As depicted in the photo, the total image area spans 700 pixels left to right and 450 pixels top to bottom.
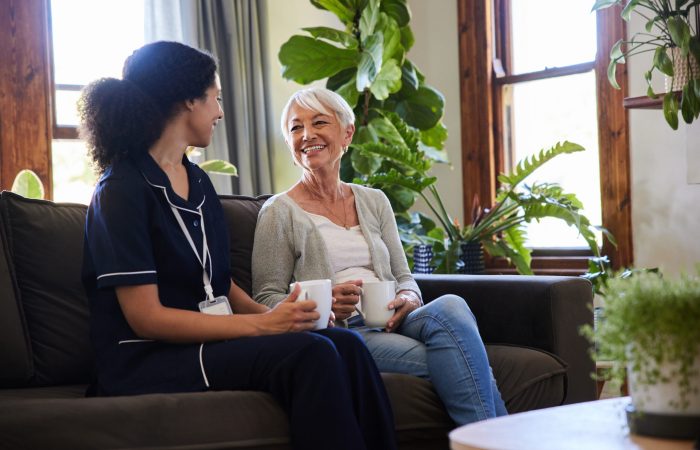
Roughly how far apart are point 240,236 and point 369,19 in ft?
A: 5.79

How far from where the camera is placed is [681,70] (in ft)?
10.3

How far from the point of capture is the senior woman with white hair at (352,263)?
78.0 inches

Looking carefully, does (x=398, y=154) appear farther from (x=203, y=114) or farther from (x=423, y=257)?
(x=203, y=114)

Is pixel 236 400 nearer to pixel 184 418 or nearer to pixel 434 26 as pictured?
pixel 184 418

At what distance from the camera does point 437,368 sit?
2.00 metres

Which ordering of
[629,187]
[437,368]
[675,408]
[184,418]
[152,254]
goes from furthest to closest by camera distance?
1. [629,187]
2. [437,368]
3. [152,254]
4. [184,418]
5. [675,408]

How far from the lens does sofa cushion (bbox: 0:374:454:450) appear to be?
5.39 ft

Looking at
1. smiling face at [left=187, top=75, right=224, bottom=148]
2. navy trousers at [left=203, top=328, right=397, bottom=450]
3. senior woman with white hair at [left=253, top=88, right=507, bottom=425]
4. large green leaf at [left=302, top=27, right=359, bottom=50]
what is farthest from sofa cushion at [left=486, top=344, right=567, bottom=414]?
large green leaf at [left=302, top=27, right=359, bottom=50]

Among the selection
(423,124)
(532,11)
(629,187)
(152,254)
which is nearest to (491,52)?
(532,11)

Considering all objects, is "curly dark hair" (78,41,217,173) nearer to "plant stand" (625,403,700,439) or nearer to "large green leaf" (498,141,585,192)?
"plant stand" (625,403,700,439)

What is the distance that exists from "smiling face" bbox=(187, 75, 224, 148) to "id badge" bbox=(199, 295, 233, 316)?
35 cm

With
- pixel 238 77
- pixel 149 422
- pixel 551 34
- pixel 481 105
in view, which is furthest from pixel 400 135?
pixel 149 422

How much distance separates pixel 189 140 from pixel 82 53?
2.27 m

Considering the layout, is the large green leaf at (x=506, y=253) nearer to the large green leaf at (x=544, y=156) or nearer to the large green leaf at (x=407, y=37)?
the large green leaf at (x=544, y=156)
